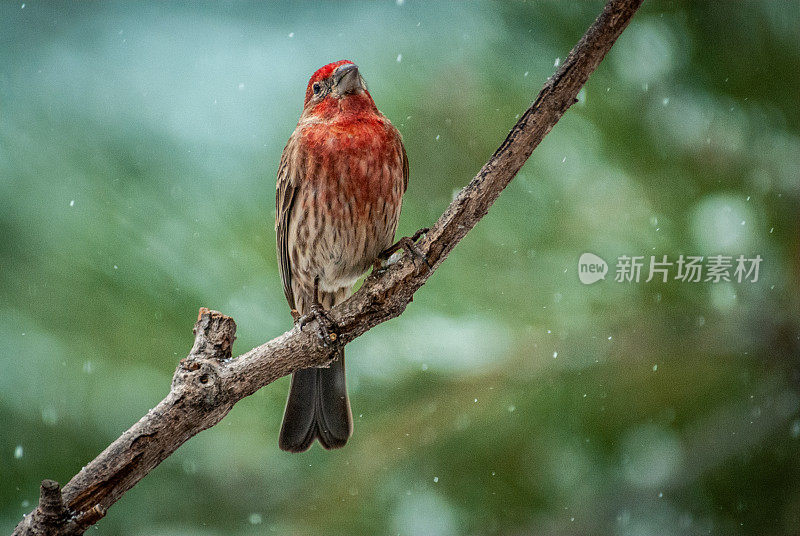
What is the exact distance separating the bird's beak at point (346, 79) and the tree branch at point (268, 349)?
1.39 ft

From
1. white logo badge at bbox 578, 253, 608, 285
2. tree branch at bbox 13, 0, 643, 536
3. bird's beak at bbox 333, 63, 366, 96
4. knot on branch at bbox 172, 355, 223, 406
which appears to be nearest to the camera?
tree branch at bbox 13, 0, 643, 536

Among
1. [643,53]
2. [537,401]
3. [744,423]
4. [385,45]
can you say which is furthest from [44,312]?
[744,423]

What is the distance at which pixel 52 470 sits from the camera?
2.17m

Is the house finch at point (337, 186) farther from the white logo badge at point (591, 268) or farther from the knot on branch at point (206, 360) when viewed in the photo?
the white logo badge at point (591, 268)

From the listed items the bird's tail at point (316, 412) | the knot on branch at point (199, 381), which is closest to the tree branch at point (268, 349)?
the knot on branch at point (199, 381)

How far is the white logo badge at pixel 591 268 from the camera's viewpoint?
2.36 meters

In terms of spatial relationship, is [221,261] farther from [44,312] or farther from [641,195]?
[641,195]

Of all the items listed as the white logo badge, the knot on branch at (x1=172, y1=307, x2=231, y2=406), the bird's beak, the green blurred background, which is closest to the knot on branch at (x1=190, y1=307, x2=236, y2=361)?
the knot on branch at (x1=172, y1=307, x2=231, y2=406)

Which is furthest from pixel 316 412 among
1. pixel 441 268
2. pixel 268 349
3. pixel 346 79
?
pixel 346 79

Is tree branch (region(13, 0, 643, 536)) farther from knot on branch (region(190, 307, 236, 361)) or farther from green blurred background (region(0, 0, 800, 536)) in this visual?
green blurred background (region(0, 0, 800, 536))

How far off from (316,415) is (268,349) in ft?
1.31

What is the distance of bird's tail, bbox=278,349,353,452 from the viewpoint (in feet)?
6.90

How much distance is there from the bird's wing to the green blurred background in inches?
9.3

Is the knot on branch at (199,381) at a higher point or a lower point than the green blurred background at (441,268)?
lower
